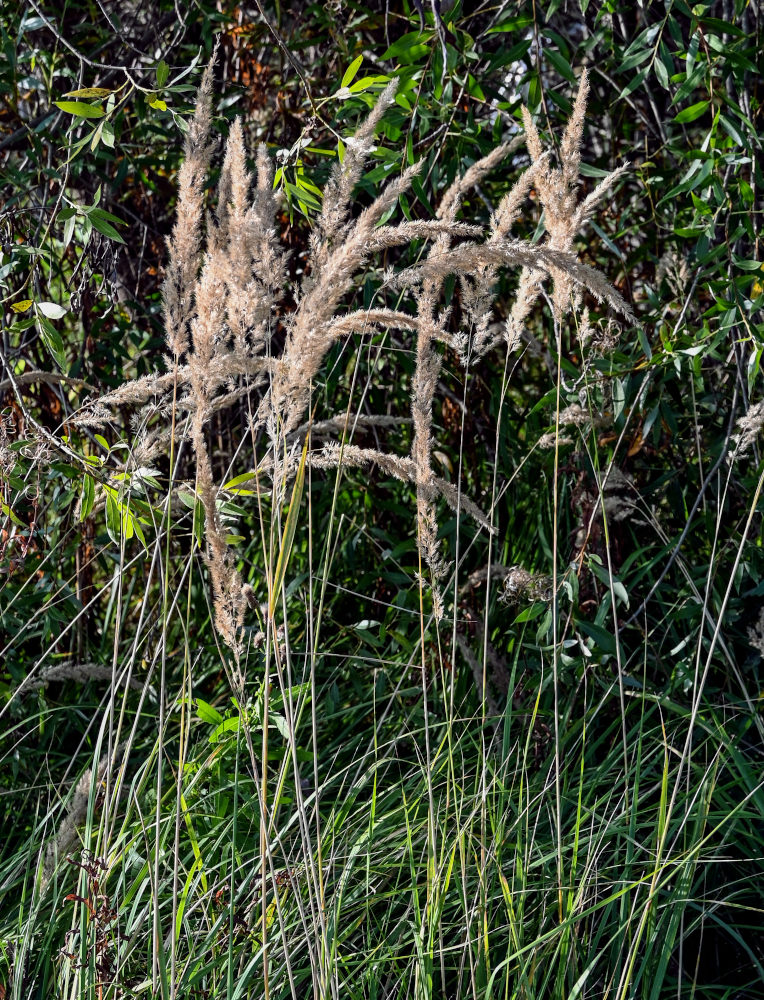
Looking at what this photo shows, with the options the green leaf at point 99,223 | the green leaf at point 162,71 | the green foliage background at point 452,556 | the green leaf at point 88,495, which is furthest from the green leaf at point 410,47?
the green leaf at point 88,495

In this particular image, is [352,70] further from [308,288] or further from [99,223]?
[308,288]

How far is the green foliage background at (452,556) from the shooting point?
160 centimetres

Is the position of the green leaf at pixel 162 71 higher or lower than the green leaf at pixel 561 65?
higher

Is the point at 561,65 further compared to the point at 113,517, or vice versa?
the point at 561,65

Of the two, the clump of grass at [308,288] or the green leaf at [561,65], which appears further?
the green leaf at [561,65]

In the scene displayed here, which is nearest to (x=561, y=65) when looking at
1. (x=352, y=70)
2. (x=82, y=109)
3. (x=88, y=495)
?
(x=352, y=70)

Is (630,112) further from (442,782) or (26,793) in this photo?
(26,793)

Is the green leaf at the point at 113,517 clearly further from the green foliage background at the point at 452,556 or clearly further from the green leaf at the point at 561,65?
the green leaf at the point at 561,65

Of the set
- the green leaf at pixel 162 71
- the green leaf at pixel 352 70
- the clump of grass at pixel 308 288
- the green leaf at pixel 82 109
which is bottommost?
the clump of grass at pixel 308 288

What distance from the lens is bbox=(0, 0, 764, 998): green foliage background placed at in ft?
5.24

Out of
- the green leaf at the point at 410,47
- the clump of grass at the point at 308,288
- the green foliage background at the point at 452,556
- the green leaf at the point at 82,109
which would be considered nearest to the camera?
the clump of grass at the point at 308,288

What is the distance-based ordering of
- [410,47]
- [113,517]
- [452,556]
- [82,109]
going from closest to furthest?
[113,517] < [82,109] < [410,47] < [452,556]

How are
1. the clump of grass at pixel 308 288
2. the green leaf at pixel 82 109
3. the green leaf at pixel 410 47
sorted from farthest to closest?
the green leaf at pixel 410 47
the green leaf at pixel 82 109
the clump of grass at pixel 308 288

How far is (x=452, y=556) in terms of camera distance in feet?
8.27
